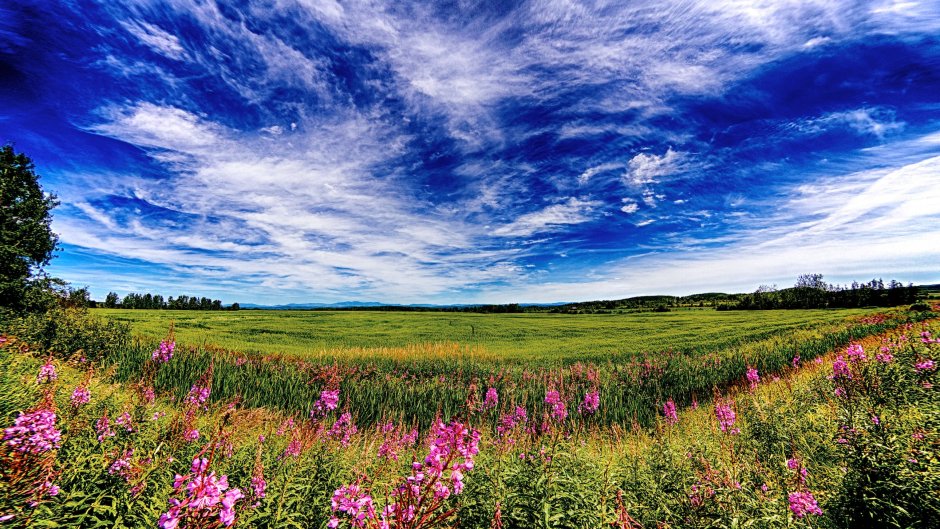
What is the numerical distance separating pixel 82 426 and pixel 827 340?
3062 centimetres

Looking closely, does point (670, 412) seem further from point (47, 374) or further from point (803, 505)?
point (47, 374)

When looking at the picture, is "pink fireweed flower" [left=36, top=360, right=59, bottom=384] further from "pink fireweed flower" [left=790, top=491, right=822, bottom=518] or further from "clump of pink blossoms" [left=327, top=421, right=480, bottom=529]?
"pink fireweed flower" [left=790, top=491, right=822, bottom=518]

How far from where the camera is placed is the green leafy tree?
64.5ft

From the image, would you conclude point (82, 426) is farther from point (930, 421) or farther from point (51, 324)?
point (51, 324)

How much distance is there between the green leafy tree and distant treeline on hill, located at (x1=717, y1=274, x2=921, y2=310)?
102776mm

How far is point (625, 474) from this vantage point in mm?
5363

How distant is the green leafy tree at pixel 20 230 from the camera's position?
19.7 m

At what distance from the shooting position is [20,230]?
2123 centimetres

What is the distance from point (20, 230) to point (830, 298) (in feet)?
382

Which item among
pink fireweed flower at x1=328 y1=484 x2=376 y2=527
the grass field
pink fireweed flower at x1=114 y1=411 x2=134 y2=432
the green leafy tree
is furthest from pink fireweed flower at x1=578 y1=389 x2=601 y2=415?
the green leafy tree

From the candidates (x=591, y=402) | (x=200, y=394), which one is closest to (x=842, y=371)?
(x=591, y=402)

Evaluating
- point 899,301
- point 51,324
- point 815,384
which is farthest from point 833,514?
point 899,301

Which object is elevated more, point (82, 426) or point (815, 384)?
point (82, 426)

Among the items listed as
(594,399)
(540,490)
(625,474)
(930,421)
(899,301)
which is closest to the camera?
(540,490)
